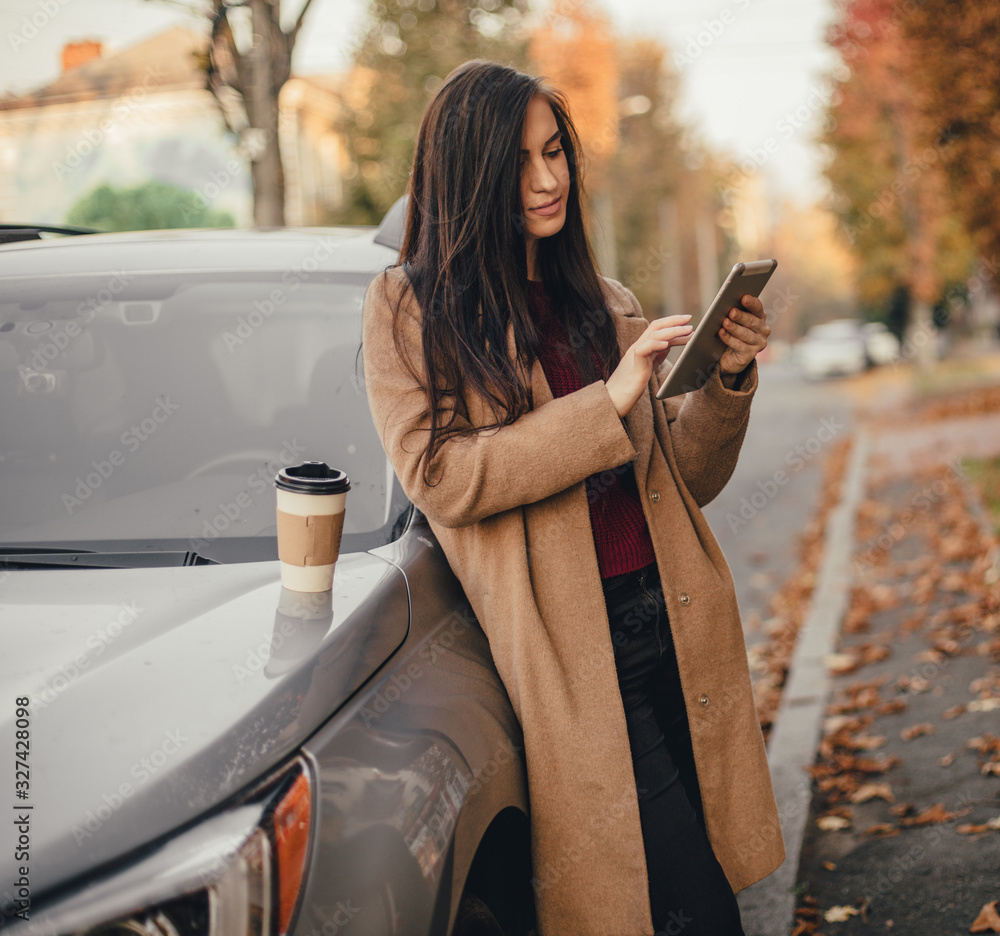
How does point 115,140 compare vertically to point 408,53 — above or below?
below

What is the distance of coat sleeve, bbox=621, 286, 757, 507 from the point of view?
222 centimetres

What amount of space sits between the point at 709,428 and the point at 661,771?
2.41ft

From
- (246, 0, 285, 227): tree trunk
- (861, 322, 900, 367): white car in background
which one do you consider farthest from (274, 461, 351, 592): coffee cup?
(861, 322, 900, 367): white car in background

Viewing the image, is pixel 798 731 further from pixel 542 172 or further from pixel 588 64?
pixel 588 64

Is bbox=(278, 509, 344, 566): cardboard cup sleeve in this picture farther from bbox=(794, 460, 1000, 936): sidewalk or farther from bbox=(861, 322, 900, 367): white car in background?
bbox=(861, 322, 900, 367): white car in background

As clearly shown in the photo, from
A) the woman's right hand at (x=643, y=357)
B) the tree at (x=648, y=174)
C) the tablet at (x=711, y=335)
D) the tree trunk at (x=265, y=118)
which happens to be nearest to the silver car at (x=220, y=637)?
the woman's right hand at (x=643, y=357)

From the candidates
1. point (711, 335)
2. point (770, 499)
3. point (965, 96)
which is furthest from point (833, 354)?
point (711, 335)

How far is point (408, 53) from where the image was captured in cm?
2395

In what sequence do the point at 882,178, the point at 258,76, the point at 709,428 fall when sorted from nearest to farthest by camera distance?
the point at 709,428 < the point at 258,76 < the point at 882,178

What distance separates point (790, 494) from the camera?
11.7 meters

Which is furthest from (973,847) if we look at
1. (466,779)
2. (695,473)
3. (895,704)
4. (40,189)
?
(40,189)

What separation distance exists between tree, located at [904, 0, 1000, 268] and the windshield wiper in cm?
790

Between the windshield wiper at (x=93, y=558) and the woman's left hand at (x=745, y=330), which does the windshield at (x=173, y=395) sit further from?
the woman's left hand at (x=745, y=330)

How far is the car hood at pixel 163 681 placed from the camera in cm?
139
